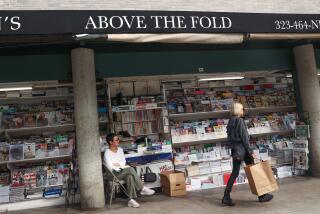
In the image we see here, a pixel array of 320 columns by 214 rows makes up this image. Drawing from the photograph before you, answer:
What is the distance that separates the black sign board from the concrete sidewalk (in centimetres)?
297

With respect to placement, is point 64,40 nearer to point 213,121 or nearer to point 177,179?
point 177,179

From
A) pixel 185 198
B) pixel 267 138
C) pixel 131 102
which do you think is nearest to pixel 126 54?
pixel 131 102

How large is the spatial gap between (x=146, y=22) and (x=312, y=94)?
14.1 feet

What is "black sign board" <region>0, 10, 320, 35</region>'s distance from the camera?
5.53 m

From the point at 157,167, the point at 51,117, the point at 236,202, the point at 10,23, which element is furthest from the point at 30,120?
the point at 236,202

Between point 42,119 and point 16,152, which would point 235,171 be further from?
point 16,152

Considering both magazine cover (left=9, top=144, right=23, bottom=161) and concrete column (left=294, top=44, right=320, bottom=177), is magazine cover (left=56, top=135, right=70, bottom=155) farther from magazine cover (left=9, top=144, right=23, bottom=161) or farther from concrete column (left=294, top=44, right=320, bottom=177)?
concrete column (left=294, top=44, right=320, bottom=177)

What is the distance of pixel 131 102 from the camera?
8070mm

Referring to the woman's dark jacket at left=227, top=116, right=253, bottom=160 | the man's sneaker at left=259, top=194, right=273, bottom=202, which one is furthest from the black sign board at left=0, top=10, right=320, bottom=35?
the man's sneaker at left=259, top=194, right=273, bottom=202

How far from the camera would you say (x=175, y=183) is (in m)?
7.09

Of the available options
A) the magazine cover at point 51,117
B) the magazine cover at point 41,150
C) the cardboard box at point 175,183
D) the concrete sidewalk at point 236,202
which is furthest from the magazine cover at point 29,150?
the cardboard box at point 175,183

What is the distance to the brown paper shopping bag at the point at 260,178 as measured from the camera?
584 cm

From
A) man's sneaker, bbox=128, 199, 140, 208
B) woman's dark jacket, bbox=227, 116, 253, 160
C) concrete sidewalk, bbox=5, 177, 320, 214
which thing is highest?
woman's dark jacket, bbox=227, 116, 253, 160

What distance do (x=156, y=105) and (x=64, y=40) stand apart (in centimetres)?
262
